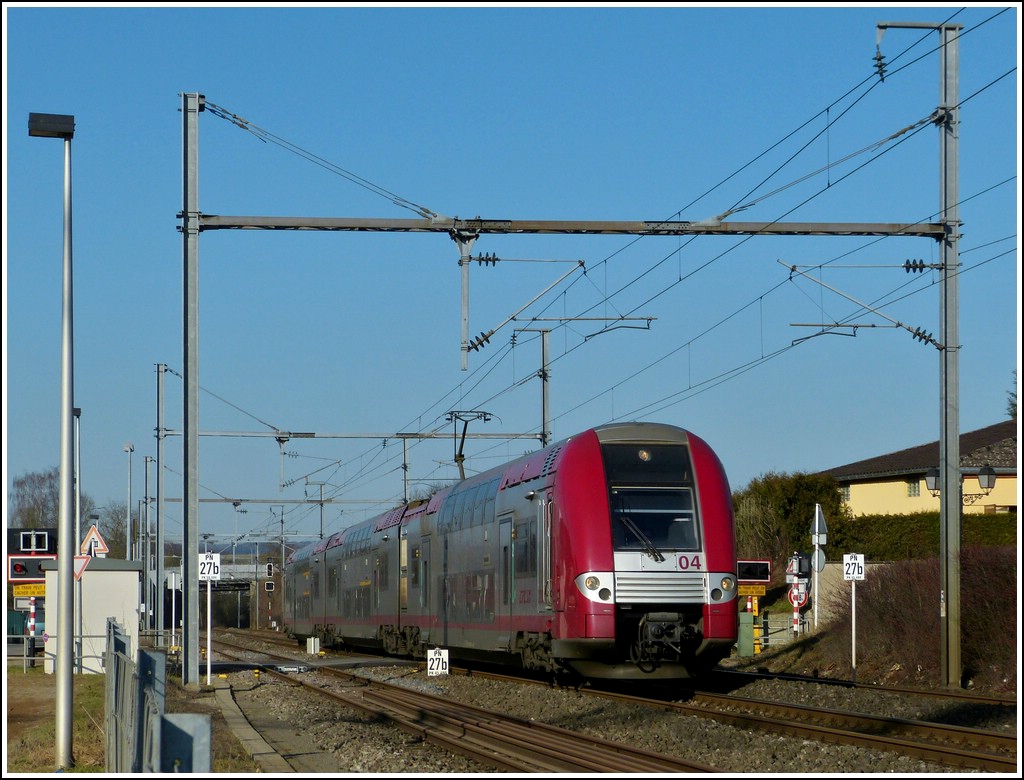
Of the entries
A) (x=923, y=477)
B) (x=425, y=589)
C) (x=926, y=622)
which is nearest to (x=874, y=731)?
(x=926, y=622)

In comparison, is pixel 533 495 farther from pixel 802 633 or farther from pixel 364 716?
pixel 802 633

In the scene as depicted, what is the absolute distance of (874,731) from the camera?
15.7 meters

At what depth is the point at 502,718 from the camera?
16.8 meters

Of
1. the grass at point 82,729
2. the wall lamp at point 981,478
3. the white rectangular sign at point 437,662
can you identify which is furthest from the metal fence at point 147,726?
the wall lamp at point 981,478

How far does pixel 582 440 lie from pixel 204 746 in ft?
43.1

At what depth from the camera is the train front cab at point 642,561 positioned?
1864 cm

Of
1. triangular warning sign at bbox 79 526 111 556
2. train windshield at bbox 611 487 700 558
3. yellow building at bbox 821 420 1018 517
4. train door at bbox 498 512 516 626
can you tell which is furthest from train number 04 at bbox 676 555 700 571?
yellow building at bbox 821 420 1018 517

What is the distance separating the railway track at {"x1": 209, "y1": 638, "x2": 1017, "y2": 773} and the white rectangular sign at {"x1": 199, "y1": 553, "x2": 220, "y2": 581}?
361 inches

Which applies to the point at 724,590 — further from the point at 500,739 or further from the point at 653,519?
the point at 500,739

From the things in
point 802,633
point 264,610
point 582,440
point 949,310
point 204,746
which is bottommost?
point 264,610

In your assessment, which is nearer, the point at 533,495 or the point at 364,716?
the point at 364,716

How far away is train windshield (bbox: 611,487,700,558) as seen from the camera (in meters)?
18.9

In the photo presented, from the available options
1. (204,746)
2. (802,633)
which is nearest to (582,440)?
(204,746)

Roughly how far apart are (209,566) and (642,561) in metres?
10.0
